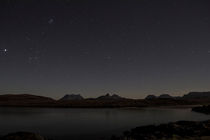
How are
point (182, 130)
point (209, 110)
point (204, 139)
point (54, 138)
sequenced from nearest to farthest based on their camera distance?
point (204, 139)
point (182, 130)
point (54, 138)
point (209, 110)

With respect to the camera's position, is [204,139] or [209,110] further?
[209,110]

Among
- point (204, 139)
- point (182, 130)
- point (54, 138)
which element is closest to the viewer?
point (204, 139)

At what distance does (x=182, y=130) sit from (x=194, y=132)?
202cm

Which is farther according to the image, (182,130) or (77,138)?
(77,138)

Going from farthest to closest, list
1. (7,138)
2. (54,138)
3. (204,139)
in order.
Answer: (54,138)
(7,138)
(204,139)

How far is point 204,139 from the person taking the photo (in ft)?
69.2

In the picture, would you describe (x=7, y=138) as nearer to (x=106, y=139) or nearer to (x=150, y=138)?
(x=106, y=139)

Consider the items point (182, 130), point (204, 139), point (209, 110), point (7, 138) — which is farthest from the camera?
point (209, 110)

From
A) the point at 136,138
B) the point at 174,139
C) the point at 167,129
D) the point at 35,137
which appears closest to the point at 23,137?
the point at 35,137

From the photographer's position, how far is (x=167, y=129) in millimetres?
29062

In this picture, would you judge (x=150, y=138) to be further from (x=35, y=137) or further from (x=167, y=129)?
(x=35, y=137)

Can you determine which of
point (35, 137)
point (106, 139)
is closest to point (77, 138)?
point (106, 139)

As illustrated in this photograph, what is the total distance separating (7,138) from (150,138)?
16.1 meters

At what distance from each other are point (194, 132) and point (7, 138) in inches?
874
